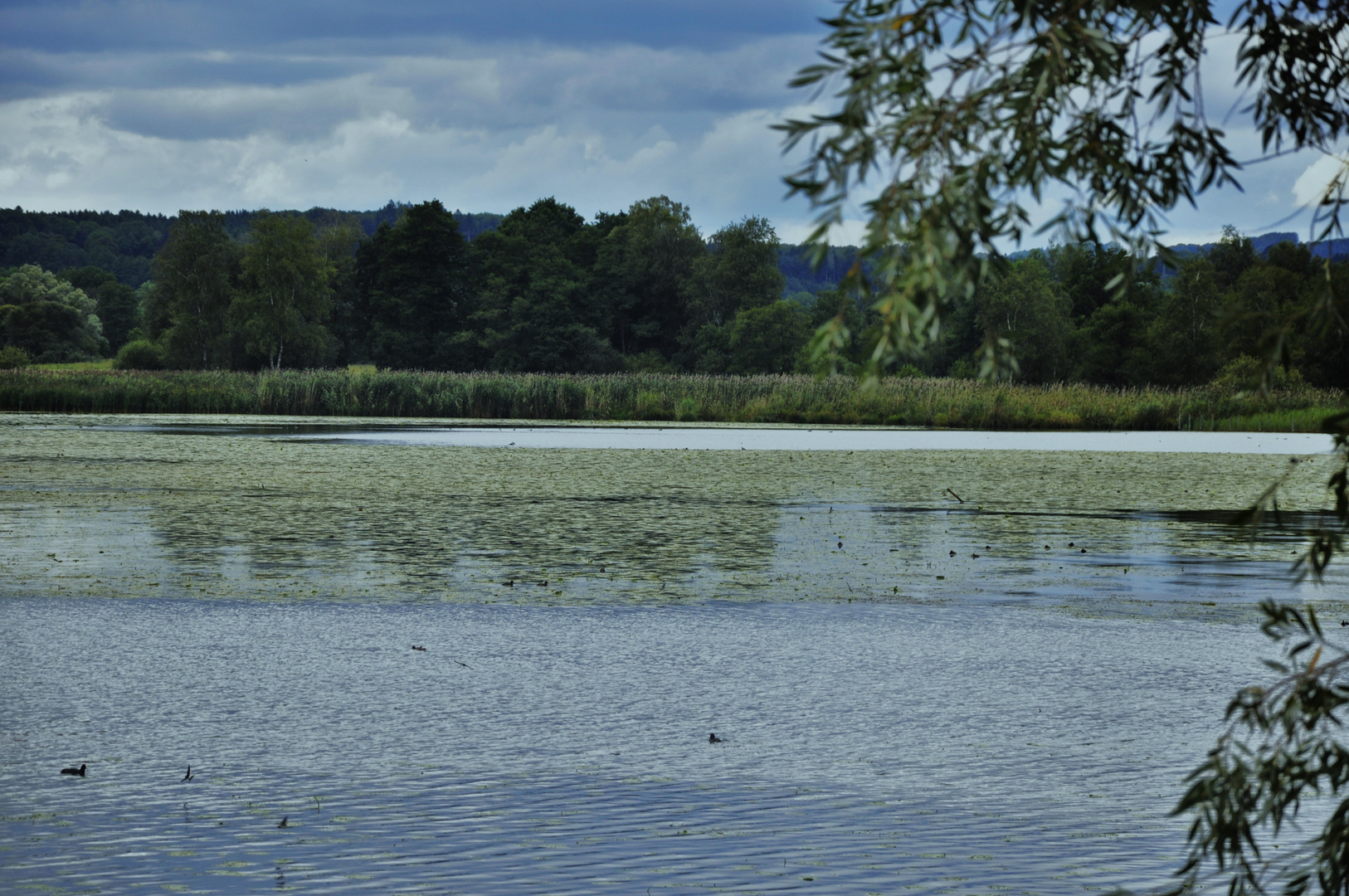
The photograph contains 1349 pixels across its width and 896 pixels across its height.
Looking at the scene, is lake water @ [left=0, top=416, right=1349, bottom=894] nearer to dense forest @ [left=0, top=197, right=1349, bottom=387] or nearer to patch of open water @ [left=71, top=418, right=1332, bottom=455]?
patch of open water @ [left=71, top=418, right=1332, bottom=455]

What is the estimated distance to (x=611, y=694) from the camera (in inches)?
246

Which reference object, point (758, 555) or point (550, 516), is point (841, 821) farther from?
point (550, 516)

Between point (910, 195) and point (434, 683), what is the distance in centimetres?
437

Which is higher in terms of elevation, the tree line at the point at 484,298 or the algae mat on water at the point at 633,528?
the tree line at the point at 484,298

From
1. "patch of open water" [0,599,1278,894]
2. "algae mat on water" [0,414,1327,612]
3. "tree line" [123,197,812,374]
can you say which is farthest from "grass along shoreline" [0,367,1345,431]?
"patch of open water" [0,599,1278,894]

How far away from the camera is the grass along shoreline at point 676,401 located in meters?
41.2

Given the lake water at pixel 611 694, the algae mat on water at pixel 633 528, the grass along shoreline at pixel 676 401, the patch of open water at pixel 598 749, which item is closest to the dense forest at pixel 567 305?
the grass along shoreline at pixel 676 401

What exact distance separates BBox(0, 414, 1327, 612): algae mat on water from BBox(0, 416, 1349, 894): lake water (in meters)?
0.09

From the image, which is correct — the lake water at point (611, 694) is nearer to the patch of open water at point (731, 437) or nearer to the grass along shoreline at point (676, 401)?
the patch of open water at point (731, 437)

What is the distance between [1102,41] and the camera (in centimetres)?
267

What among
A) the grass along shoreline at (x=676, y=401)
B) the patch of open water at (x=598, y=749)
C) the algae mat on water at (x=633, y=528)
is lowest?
the algae mat on water at (x=633, y=528)

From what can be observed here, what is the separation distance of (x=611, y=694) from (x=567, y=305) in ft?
247

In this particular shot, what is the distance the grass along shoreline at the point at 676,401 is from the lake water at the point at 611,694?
1075 inches

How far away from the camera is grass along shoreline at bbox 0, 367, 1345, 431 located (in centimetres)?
4116
